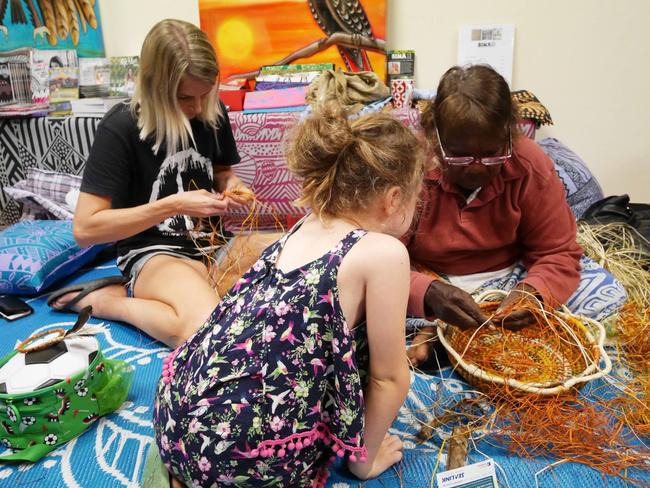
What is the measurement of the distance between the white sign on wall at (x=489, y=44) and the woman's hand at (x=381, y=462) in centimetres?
186

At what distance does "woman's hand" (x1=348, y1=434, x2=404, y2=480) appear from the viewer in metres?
1.09

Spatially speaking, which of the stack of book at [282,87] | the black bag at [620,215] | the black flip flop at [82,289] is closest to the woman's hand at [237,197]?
the black flip flop at [82,289]

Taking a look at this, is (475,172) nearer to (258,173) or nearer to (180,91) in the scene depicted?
(180,91)

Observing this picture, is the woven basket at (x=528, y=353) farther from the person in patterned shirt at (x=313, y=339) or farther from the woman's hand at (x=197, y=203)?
the woman's hand at (x=197, y=203)

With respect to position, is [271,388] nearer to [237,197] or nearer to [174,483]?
[174,483]

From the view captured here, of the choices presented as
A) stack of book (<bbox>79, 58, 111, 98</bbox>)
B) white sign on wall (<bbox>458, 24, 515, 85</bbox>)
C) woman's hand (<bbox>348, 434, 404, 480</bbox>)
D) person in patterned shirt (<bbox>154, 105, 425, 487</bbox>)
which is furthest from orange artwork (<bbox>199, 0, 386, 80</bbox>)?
woman's hand (<bbox>348, 434, 404, 480</bbox>)

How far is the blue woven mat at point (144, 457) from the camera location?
109cm

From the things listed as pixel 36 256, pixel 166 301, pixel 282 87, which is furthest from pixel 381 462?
pixel 282 87

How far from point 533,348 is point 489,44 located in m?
1.61

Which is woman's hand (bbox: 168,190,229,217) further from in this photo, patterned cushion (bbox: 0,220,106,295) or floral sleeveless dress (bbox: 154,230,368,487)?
patterned cushion (bbox: 0,220,106,295)

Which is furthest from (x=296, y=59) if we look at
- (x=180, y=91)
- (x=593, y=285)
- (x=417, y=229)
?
(x=593, y=285)

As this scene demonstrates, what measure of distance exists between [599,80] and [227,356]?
2.31 meters

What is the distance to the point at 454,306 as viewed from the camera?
4.26ft

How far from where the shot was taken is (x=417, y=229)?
1.58 meters
